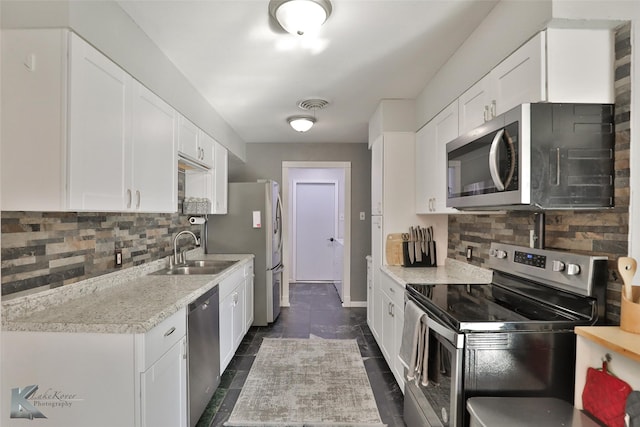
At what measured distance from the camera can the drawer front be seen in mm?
1443

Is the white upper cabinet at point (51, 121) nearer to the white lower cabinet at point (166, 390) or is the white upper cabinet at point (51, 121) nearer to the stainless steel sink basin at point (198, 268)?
the white lower cabinet at point (166, 390)

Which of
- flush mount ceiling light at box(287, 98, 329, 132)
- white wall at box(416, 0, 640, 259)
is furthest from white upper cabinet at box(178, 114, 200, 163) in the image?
white wall at box(416, 0, 640, 259)

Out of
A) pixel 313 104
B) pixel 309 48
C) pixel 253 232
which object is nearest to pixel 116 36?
pixel 309 48

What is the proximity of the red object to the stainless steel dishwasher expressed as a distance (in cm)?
188

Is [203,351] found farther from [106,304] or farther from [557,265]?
[557,265]

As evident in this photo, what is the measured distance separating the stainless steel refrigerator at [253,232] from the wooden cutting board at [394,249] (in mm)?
1520

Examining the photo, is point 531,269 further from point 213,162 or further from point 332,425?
point 213,162

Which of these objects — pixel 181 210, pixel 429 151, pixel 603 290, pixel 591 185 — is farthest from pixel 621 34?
pixel 181 210

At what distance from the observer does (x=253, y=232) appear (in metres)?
3.90

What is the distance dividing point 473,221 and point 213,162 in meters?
2.49

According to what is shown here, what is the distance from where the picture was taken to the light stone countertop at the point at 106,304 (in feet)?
4.50

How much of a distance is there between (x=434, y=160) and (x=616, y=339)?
5.64 ft

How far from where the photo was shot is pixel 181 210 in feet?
10.9

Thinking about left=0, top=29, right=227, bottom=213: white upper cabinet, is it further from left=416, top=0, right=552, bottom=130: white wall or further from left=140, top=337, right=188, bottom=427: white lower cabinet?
left=416, top=0, right=552, bottom=130: white wall
